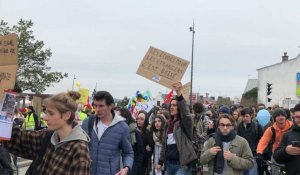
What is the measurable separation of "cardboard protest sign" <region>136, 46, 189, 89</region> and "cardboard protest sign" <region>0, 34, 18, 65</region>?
211 inches

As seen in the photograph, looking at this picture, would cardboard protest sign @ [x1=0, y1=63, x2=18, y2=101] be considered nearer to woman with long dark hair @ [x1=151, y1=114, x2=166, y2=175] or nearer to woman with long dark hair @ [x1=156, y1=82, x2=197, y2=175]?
woman with long dark hair @ [x1=156, y1=82, x2=197, y2=175]

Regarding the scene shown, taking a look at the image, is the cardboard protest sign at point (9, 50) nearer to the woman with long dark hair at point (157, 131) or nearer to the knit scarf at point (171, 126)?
the knit scarf at point (171, 126)

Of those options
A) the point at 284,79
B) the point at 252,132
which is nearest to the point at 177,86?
the point at 252,132

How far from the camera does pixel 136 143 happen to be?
7406 mm

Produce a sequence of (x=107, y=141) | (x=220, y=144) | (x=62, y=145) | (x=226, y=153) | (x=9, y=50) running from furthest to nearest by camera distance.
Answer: (x=220, y=144)
(x=226, y=153)
(x=107, y=141)
(x=9, y=50)
(x=62, y=145)

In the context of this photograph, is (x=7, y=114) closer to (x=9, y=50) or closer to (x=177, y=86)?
(x=9, y=50)

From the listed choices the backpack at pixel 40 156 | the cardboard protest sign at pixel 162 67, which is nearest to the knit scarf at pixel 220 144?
the backpack at pixel 40 156

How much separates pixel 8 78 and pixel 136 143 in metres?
3.69

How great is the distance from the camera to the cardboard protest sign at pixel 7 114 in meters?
3.79

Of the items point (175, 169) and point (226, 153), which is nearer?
point (226, 153)

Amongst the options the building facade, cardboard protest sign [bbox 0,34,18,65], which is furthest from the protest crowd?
the building facade

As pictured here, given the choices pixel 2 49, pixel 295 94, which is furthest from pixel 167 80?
pixel 295 94

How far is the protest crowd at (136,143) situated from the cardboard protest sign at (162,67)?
90cm

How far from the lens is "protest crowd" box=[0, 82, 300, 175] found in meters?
3.52
